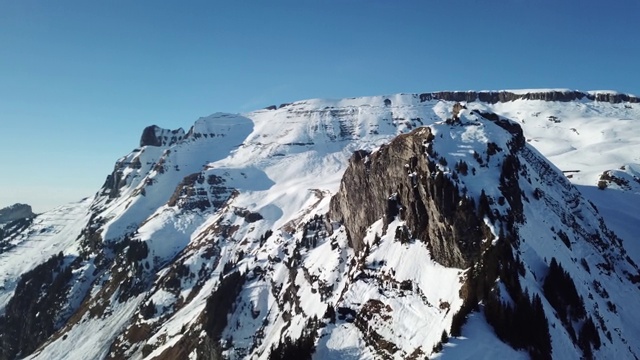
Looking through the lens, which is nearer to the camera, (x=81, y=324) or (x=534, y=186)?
(x=534, y=186)

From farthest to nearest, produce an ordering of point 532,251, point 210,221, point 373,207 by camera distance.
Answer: point 210,221 → point 373,207 → point 532,251

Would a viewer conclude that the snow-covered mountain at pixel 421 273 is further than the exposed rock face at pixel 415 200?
No

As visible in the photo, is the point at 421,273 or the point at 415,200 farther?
the point at 415,200

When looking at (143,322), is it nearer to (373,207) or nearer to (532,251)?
(373,207)

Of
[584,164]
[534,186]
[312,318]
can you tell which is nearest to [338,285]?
[312,318]

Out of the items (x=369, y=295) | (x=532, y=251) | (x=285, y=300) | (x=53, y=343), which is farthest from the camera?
(x=53, y=343)

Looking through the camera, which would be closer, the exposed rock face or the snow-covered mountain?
the snow-covered mountain

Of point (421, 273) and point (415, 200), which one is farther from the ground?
point (415, 200)

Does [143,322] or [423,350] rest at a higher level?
[423,350]
